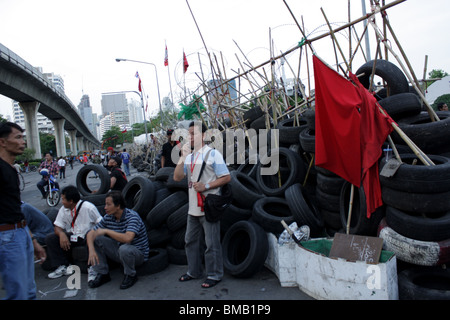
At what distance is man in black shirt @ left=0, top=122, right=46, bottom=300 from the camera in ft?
9.50

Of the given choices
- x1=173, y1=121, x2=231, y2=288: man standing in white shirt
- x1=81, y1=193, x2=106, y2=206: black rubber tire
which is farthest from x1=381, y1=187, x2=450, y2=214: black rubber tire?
x1=81, y1=193, x2=106, y2=206: black rubber tire

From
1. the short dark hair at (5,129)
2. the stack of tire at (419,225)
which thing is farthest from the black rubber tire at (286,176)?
the short dark hair at (5,129)

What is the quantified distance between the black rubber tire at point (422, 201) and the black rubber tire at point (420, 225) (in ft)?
0.29

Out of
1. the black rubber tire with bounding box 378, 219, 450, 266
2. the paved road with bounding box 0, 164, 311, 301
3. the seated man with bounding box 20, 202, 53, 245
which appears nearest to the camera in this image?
the black rubber tire with bounding box 378, 219, 450, 266

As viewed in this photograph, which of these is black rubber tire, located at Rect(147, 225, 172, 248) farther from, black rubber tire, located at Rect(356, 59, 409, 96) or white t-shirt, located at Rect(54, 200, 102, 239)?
black rubber tire, located at Rect(356, 59, 409, 96)

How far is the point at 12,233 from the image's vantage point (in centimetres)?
298

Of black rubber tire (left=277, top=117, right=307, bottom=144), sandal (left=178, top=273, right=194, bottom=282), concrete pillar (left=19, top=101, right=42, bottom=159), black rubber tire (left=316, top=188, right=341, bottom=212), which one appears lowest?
sandal (left=178, top=273, right=194, bottom=282)

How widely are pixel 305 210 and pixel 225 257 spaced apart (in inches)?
52.8

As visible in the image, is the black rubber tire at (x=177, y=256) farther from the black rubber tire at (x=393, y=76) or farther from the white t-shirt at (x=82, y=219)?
the black rubber tire at (x=393, y=76)

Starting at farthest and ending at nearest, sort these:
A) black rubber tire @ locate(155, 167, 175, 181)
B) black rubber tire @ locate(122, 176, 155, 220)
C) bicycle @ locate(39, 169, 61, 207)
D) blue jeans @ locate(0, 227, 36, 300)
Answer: bicycle @ locate(39, 169, 61, 207), black rubber tire @ locate(155, 167, 175, 181), black rubber tire @ locate(122, 176, 155, 220), blue jeans @ locate(0, 227, 36, 300)

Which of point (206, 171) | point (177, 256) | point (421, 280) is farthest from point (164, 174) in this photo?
point (421, 280)

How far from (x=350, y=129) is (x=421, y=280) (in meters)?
1.93

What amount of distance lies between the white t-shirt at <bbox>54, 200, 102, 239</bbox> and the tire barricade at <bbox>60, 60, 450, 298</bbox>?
768 mm

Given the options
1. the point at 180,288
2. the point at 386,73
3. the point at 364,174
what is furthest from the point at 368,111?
the point at 180,288
